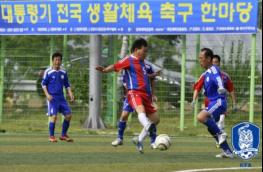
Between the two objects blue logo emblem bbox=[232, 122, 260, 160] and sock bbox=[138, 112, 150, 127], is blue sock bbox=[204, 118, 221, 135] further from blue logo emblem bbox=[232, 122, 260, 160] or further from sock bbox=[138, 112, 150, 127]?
blue logo emblem bbox=[232, 122, 260, 160]

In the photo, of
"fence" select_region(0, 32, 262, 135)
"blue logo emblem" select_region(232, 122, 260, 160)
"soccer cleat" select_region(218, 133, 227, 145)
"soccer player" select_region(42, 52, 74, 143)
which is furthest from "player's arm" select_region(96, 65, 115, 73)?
"fence" select_region(0, 32, 262, 135)

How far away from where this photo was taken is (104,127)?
70.0ft

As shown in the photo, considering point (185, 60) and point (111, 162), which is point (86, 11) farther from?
point (111, 162)

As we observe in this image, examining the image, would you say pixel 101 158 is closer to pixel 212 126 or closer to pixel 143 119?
pixel 143 119

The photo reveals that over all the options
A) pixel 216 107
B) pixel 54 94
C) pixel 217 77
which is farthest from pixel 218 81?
pixel 54 94

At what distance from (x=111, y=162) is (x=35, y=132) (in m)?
9.11

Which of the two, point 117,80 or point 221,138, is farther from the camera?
point 117,80

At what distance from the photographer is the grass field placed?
10798mm

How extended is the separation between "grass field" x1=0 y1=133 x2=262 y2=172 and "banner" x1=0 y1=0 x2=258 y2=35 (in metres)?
5.50

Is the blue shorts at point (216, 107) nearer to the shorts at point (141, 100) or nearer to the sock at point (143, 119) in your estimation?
the shorts at point (141, 100)

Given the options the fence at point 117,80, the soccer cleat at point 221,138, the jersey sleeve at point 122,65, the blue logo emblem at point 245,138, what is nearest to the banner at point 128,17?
the fence at point 117,80

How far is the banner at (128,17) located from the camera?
20.4 m

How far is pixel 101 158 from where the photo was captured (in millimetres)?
12250

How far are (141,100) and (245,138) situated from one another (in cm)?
323
